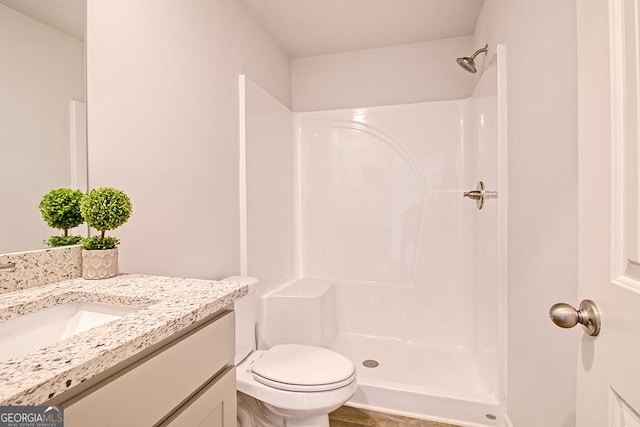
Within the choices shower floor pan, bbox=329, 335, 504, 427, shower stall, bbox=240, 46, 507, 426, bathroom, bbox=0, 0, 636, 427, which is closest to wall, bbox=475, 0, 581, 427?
bathroom, bbox=0, 0, 636, 427

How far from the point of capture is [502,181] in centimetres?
156

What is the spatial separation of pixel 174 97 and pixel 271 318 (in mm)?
1399

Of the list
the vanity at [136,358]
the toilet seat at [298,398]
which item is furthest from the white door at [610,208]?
the toilet seat at [298,398]

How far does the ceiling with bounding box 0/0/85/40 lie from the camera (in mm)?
852

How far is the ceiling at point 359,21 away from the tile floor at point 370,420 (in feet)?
8.01

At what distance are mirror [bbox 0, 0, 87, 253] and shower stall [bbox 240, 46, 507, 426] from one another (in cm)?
94

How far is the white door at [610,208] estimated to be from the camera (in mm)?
473

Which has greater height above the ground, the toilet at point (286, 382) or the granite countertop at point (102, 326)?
the granite countertop at point (102, 326)

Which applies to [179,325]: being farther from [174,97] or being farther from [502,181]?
[502,181]

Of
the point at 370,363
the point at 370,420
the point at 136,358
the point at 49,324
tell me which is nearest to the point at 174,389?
the point at 136,358

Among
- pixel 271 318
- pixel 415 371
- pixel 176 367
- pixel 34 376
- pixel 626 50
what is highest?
pixel 626 50

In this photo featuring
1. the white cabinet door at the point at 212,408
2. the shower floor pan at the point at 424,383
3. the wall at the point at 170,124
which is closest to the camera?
the white cabinet door at the point at 212,408

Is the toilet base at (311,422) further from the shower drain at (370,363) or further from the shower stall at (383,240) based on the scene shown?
the shower drain at (370,363)

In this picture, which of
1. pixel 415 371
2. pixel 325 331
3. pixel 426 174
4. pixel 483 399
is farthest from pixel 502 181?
pixel 325 331
